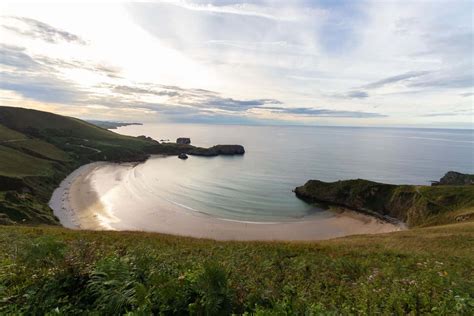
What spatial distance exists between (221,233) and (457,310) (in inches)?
1985

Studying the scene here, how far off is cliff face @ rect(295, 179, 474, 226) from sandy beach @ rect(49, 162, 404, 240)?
4613 mm

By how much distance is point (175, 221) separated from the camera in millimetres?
61062

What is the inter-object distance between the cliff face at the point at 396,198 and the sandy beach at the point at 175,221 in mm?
4613

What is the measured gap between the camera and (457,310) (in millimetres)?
5891

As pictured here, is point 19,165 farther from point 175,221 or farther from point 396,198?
point 396,198

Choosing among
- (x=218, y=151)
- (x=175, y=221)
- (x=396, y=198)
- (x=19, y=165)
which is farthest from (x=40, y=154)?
(x=396, y=198)

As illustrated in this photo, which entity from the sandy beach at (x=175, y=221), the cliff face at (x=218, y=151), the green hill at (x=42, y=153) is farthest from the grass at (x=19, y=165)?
the cliff face at (x=218, y=151)

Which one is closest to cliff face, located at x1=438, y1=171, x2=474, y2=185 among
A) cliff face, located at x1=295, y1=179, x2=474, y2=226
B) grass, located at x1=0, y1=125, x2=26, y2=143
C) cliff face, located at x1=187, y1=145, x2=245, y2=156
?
cliff face, located at x1=295, y1=179, x2=474, y2=226

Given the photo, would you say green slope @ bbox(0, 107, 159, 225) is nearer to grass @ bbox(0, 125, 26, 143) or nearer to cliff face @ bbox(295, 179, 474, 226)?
grass @ bbox(0, 125, 26, 143)

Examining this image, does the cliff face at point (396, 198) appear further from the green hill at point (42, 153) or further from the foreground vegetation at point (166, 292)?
the green hill at point (42, 153)

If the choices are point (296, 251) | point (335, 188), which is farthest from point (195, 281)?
point (335, 188)

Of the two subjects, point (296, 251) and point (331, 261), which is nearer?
point (331, 261)

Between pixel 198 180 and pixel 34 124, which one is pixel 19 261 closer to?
pixel 198 180

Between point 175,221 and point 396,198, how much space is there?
52.6m
